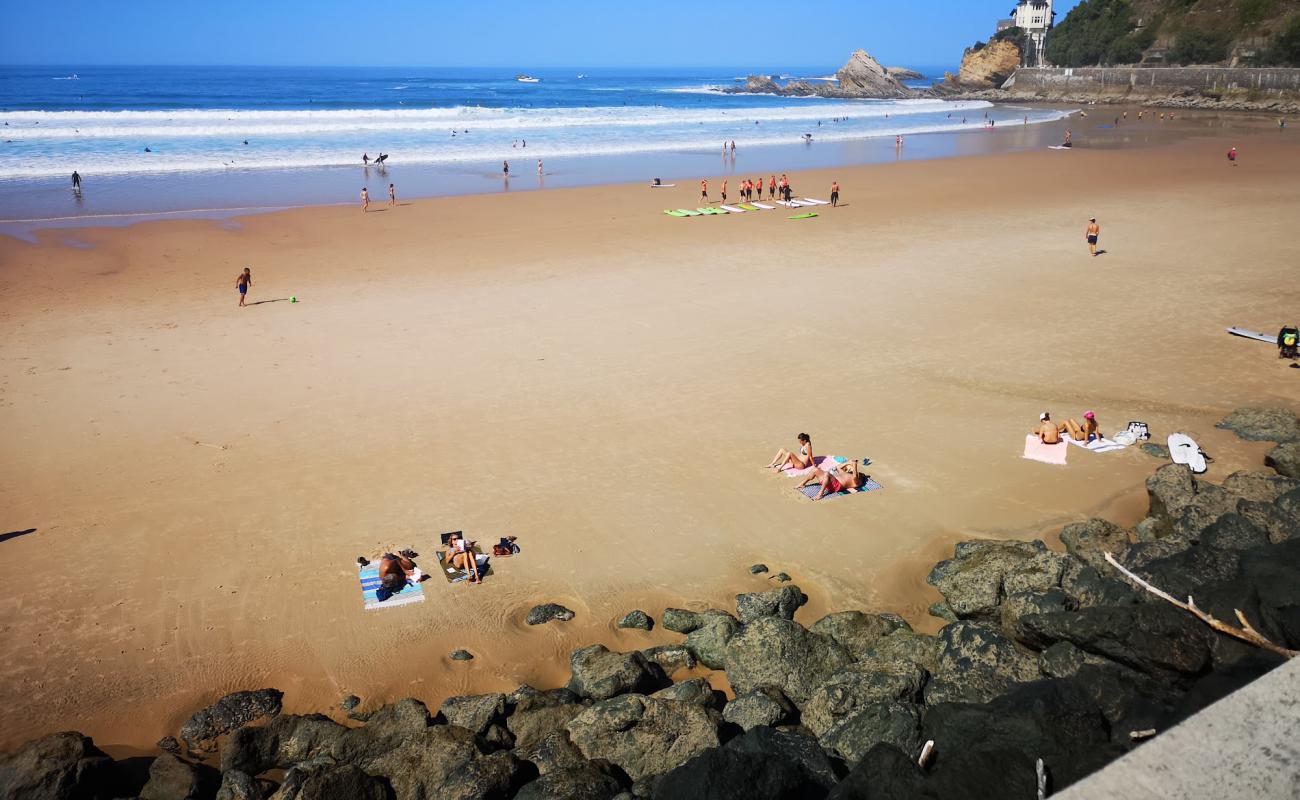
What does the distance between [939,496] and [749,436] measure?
2896 millimetres

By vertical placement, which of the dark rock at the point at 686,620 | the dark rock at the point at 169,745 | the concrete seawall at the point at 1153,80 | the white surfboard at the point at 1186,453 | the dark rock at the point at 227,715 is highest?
the concrete seawall at the point at 1153,80

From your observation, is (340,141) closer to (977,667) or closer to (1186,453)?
(1186,453)

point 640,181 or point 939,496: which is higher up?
point 640,181

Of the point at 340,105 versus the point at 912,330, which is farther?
the point at 340,105

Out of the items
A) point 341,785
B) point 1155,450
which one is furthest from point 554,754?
point 1155,450

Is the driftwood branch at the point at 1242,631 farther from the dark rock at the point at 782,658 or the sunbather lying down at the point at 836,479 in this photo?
the sunbather lying down at the point at 836,479

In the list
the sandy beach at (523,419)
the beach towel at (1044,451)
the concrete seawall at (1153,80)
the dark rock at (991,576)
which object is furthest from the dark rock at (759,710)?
the concrete seawall at (1153,80)

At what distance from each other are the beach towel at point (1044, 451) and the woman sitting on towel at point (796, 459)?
9.94ft

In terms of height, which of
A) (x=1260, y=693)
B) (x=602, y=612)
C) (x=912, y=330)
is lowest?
(x=602, y=612)

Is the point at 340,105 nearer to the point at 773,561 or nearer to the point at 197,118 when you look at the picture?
the point at 197,118

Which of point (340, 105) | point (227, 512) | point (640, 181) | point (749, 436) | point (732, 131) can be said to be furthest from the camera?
point (340, 105)

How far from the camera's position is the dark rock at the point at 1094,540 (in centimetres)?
959

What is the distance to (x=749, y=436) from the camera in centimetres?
1312

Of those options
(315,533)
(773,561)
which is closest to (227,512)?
(315,533)
